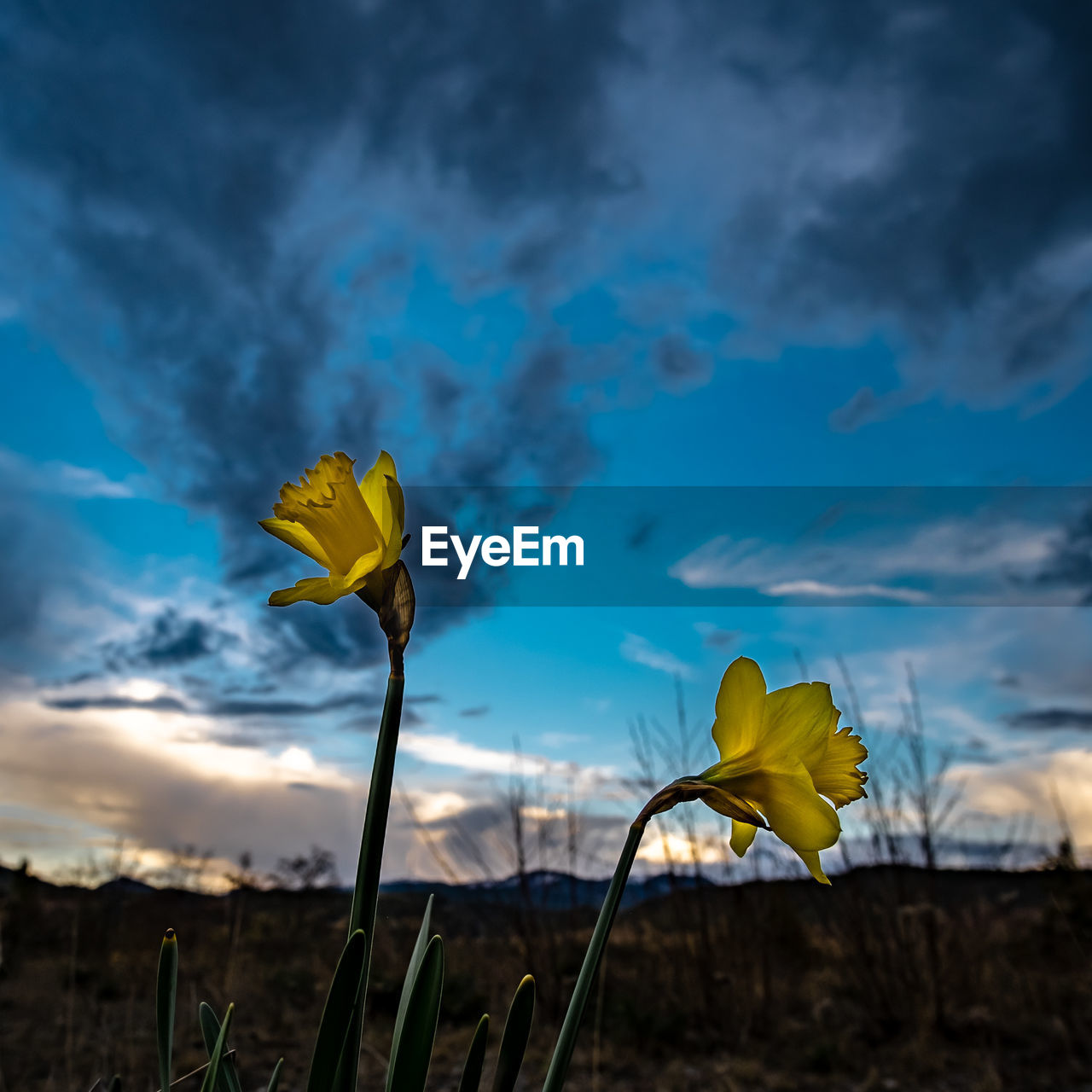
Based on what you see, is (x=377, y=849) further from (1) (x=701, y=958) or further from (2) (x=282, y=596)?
(1) (x=701, y=958)

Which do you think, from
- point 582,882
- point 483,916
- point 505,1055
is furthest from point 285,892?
point 505,1055

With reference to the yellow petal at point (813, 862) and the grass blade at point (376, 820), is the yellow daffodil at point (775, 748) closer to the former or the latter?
the yellow petal at point (813, 862)

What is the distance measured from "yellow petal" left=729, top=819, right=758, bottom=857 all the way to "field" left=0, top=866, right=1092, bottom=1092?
3.23 metres

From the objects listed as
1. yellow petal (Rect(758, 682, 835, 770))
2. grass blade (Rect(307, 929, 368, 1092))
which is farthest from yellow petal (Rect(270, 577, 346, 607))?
yellow petal (Rect(758, 682, 835, 770))

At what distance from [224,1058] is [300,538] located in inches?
19.8

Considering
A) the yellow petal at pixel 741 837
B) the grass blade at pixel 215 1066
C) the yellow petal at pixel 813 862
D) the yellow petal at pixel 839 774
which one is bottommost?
the grass blade at pixel 215 1066

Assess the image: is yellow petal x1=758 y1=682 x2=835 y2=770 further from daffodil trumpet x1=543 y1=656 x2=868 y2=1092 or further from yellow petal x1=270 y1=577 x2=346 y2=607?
yellow petal x1=270 y1=577 x2=346 y2=607

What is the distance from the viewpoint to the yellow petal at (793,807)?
2.19 ft

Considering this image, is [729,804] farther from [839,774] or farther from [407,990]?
[407,990]

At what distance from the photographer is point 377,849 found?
2.21 ft

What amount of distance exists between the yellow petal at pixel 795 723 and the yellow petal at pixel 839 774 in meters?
0.06

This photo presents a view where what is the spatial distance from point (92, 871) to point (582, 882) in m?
2.85

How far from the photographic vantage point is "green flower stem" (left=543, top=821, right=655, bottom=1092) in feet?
2.09

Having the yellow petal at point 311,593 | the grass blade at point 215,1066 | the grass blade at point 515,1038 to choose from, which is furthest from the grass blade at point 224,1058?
the yellow petal at point 311,593
